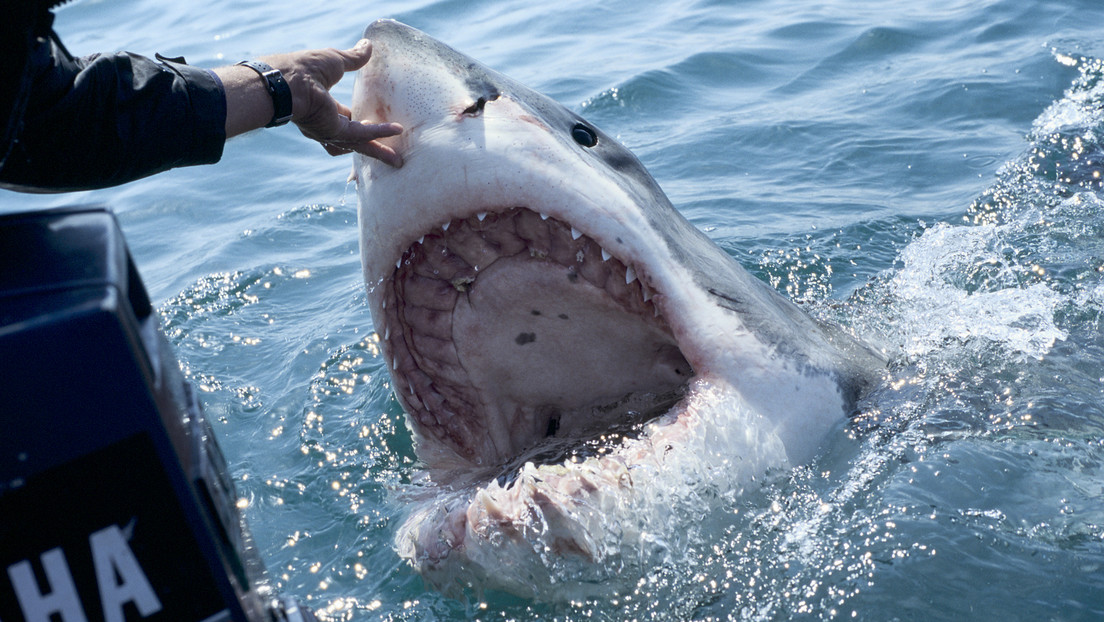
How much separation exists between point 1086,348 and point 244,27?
940cm

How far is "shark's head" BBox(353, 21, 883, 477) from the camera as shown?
1954 mm

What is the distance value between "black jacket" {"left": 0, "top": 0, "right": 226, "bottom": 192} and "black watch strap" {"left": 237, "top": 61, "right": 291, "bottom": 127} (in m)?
0.12

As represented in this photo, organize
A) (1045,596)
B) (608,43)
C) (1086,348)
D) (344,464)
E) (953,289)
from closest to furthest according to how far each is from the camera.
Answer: (1045,596), (1086,348), (344,464), (953,289), (608,43)

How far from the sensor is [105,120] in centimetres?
152

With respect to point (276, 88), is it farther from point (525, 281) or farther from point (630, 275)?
point (630, 275)

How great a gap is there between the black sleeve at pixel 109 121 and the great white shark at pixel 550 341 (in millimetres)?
436

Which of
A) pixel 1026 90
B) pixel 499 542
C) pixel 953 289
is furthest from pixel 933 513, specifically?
pixel 1026 90

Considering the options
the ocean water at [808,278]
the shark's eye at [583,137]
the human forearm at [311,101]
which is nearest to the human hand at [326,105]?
the human forearm at [311,101]

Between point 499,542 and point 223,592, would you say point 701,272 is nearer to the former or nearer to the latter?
point 499,542

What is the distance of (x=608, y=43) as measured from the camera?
27.0ft

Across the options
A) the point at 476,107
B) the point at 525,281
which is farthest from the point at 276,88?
the point at 525,281

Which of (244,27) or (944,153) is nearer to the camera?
(944,153)

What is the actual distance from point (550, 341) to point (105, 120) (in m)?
1.17

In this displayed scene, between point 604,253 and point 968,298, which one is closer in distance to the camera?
point 604,253
